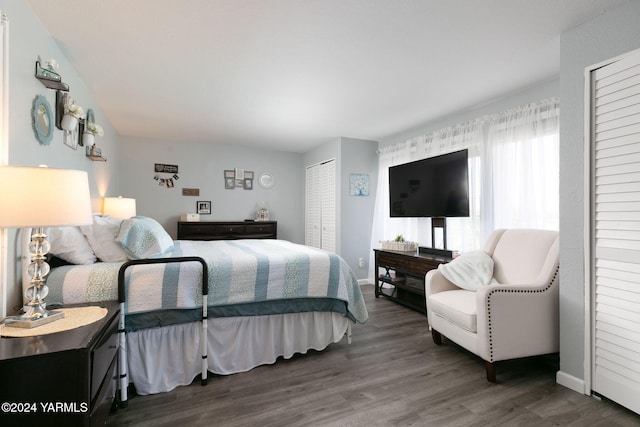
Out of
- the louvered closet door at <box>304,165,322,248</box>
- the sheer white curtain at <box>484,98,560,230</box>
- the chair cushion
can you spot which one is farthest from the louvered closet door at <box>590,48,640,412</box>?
the louvered closet door at <box>304,165,322,248</box>

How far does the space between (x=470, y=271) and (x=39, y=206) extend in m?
3.03

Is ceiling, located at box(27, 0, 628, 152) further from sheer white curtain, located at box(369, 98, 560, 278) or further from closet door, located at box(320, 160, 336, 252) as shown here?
closet door, located at box(320, 160, 336, 252)

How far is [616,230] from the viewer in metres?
1.87

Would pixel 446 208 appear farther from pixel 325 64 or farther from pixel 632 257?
pixel 325 64

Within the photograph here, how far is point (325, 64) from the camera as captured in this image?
2.55 metres

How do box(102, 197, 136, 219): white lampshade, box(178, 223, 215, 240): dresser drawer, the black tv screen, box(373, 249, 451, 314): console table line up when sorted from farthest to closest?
1. box(178, 223, 215, 240): dresser drawer
2. box(102, 197, 136, 219): white lampshade
3. box(373, 249, 451, 314): console table
4. the black tv screen

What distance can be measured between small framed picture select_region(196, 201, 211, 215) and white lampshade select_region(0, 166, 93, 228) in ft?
14.1

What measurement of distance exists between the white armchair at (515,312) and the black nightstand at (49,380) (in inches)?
89.9

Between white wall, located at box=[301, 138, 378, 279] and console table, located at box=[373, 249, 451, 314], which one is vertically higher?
white wall, located at box=[301, 138, 378, 279]

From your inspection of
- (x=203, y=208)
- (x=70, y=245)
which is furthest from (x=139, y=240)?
(x=203, y=208)

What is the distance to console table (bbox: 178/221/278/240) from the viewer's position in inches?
201

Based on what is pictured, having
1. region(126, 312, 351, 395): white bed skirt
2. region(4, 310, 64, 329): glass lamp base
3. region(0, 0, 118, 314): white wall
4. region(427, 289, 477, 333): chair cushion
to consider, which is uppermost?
region(0, 0, 118, 314): white wall

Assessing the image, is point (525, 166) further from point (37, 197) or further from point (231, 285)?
point (37, 197)

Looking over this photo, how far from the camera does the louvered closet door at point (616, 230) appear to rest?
178 cm
